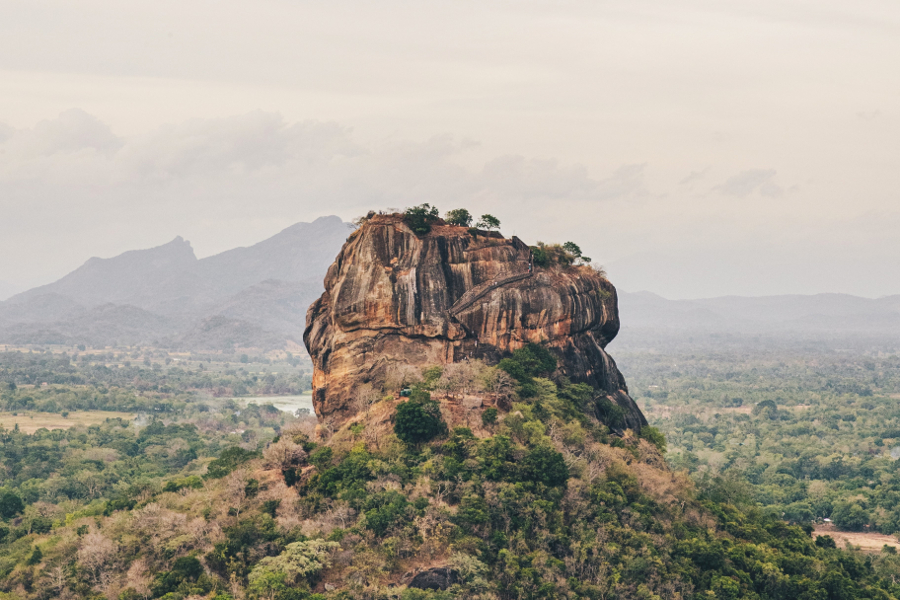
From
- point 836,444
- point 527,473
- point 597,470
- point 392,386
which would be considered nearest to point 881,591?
point 597,470

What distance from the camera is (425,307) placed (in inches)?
1737

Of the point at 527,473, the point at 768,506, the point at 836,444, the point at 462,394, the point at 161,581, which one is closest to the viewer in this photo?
the point at 161,581

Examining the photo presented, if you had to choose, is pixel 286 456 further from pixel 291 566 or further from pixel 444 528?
pixel 444 528

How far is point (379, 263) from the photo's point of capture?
4438cm

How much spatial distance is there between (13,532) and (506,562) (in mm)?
27270

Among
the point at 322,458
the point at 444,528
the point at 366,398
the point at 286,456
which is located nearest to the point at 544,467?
the point at 444,528

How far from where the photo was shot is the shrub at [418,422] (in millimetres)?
39281

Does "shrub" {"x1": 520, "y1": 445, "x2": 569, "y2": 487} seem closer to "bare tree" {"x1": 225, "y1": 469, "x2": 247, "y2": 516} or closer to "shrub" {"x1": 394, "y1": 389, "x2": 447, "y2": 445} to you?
"shrub" {"x1": 394, "y1": 389, "x2": 447, "y2": 445}

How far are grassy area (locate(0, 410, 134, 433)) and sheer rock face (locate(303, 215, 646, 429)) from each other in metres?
75.4

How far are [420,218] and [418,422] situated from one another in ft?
39.5

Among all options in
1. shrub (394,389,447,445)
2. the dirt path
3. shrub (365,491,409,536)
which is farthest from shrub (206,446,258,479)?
the dirt path

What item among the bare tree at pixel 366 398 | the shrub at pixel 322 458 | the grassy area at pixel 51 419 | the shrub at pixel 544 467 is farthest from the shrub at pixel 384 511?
the grassy area at pixel 51 419

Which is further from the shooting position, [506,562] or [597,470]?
[597,470]

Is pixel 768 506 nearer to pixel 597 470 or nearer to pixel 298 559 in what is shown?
pixel 597 470
